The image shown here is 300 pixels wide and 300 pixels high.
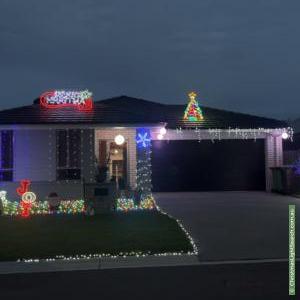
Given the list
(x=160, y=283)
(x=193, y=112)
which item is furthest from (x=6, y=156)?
(x=160, y=283)

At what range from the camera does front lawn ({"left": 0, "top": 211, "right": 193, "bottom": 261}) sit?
11000mm

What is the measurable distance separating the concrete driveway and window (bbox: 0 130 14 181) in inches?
218

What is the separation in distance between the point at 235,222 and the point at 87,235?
13.8ft

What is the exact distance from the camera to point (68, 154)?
794 inches

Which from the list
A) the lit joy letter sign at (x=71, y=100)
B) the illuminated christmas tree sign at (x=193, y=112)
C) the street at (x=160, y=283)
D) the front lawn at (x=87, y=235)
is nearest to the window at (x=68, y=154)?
the lit joy letter sign at (x=71, y=100)

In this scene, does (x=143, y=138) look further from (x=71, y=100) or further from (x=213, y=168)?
(x=213, y=168)

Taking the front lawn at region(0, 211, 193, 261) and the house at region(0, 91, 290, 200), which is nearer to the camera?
the front lawn at region(0, 211, 193, 261)

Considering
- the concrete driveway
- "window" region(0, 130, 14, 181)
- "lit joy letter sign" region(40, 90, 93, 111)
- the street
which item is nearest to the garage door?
the concrete driveway

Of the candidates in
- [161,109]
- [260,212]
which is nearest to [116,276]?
[260,212]

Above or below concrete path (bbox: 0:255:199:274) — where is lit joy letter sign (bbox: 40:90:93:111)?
above

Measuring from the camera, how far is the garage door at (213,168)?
84.5 feet

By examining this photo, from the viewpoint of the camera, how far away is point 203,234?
501 inches

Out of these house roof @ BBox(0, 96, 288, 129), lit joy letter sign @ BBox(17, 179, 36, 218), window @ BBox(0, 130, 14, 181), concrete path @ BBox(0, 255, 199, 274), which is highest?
house roof @ BBox(0, 96, 288, 129)

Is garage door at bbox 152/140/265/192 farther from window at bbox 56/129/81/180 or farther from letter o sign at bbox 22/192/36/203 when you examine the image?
letter o sign at bbox 22/192/36/203
